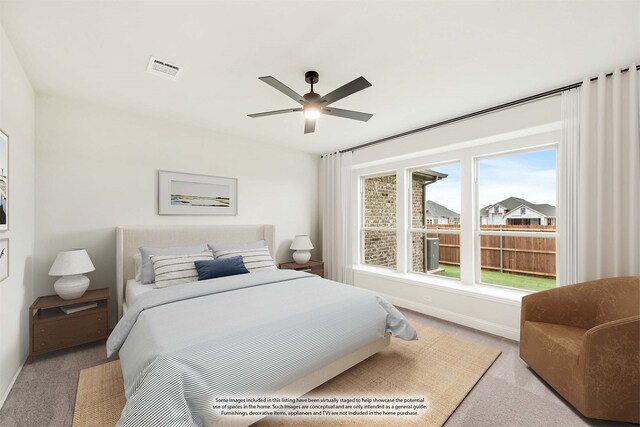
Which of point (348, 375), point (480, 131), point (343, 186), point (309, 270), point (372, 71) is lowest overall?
point (348, 375)

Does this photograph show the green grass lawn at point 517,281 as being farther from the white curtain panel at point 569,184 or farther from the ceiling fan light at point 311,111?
the ceiling fan light at point 311,111

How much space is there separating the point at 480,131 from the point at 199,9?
118 inches

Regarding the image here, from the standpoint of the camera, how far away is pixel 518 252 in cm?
334

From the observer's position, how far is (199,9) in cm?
167

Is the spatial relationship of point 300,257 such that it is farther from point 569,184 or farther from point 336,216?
point 569,184

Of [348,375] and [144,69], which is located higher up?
A: [144,69]

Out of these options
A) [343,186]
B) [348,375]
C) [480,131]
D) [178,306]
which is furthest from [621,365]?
[343,186]

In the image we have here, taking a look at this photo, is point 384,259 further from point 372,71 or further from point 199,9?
point 199,9

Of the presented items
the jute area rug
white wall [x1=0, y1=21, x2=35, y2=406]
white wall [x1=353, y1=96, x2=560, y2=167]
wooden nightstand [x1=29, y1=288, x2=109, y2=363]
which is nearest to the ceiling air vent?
white wall [x1=0, y1=21, x2=35, y2=406]

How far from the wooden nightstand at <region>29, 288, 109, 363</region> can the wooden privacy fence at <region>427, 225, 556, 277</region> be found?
4.17 metres

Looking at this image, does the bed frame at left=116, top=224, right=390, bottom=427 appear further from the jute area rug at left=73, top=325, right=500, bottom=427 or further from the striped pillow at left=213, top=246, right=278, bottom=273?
the striped pillow at left=213, top=246, right=278, bottom=273

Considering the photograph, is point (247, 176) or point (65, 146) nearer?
point (65, 146)

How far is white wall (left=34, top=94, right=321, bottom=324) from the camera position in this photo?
2830 millimetres

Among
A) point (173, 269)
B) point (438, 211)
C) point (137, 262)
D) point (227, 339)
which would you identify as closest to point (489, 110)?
point (438, 211)
